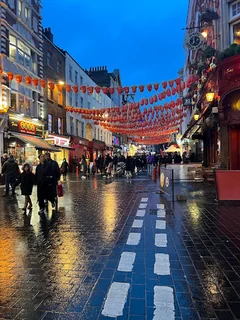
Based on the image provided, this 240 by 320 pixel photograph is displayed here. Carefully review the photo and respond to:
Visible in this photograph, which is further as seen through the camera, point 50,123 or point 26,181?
point 50,123

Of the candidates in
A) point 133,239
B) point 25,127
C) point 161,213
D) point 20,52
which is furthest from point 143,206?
point 20,52

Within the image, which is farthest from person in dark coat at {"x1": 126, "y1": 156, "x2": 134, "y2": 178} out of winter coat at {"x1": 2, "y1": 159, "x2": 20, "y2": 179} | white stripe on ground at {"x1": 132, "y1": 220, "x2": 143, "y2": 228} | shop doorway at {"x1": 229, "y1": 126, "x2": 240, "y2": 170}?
white stripe on ground at {"x1": 132, "y1": 220, "x2": 143, "y2": 228}

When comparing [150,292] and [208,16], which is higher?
[208,16]

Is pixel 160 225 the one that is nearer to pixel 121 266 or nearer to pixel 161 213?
pixel 161 213

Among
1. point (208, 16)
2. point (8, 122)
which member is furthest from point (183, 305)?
point (8, 122)

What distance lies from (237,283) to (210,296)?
1.88ft

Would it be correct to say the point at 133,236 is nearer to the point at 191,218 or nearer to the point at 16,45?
the point at 191,218

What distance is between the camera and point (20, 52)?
23.2 m

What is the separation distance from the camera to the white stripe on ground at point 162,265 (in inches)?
175

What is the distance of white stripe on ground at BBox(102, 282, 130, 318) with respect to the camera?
3342mm

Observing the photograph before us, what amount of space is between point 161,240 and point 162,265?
1.38 metres

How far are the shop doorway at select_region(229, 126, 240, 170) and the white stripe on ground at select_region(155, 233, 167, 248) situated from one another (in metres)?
10.2

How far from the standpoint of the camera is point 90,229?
7145 millimetres

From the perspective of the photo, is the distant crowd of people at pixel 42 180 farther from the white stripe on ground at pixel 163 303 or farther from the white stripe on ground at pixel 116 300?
the white stripe on ground at pixel 163 303
